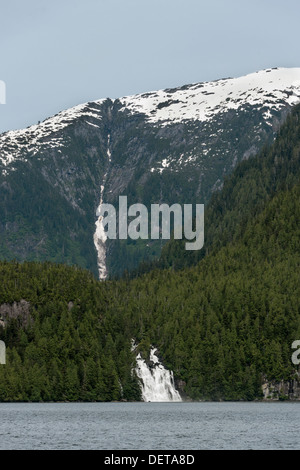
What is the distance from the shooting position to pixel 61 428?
200 metres

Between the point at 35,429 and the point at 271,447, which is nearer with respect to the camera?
the point at 271,447

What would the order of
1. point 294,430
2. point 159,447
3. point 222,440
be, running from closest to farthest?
point 159,447 → point 222,440 → point 294,430

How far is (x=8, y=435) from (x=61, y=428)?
1736cm

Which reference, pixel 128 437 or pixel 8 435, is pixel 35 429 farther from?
pixel 128 437
